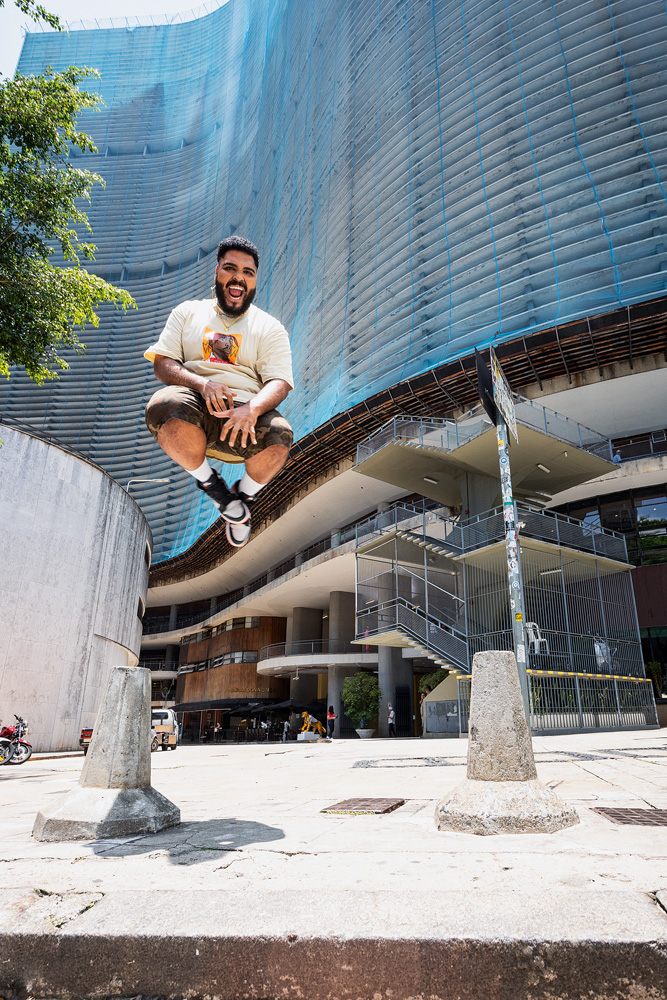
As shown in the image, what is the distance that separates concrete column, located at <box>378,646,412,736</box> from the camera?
2831 centimetres

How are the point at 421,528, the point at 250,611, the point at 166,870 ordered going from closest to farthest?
the point at 166,870
the point at 421,528
the point at 250,611

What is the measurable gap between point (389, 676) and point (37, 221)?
25264 mm

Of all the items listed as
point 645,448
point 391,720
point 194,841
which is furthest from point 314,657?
point 194,841

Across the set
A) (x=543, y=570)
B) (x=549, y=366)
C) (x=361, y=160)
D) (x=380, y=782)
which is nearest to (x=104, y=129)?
(x=361, y=160)

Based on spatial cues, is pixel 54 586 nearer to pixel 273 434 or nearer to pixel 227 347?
pixel 227 347

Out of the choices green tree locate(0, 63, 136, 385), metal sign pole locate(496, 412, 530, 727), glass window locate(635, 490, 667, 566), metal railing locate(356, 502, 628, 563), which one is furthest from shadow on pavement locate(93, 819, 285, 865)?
glass window locate(635, 490, 667, 566)

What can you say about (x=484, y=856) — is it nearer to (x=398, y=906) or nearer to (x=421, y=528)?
(x=398, y=906)

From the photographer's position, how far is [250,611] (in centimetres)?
4456

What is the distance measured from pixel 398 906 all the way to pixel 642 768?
23.1 feet

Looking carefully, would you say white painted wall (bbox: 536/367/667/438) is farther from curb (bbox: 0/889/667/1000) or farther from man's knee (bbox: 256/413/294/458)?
curb (bbox: 0/889/667/1000)

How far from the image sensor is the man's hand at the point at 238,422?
321cm

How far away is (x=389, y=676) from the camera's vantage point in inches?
1143

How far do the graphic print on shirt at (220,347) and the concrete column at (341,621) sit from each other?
30.9 meters

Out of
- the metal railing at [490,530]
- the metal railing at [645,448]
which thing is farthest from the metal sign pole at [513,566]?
the metal railing at [645,448]
